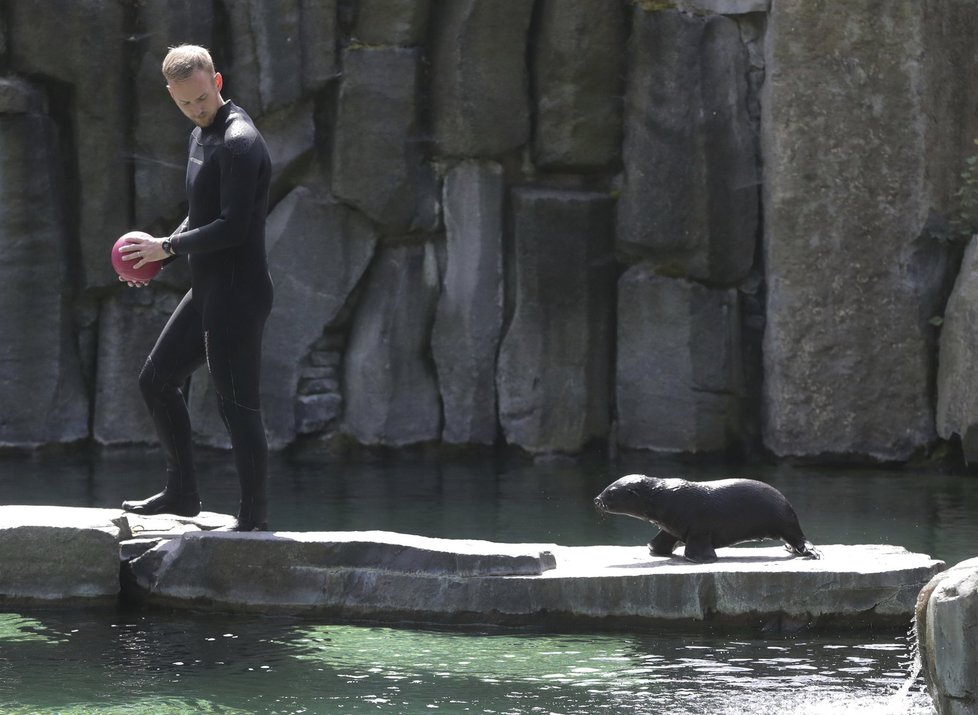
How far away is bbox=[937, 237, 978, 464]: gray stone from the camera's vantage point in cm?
1015

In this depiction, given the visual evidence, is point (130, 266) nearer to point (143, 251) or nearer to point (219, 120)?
point (143, 251)

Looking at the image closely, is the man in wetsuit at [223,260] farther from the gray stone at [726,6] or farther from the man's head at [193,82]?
the gray stone at [726,6]

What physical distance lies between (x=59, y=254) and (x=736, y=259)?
4.80m

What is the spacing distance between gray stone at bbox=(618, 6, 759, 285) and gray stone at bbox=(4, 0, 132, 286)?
3596 mm

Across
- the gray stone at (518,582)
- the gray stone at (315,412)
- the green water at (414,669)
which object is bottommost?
the green water at (414,669)

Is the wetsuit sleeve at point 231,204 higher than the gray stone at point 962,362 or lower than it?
higher

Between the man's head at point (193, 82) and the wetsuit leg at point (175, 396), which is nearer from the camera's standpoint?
the man's head at point (193, 82)

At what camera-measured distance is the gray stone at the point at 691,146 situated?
11102mm

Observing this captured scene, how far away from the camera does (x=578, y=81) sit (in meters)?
11.2

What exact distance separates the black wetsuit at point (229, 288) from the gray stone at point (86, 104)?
18.1 feet

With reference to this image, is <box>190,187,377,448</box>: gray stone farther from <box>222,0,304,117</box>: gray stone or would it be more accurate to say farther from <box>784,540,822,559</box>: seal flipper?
<box>784,540,822,559</box>: seal flipper

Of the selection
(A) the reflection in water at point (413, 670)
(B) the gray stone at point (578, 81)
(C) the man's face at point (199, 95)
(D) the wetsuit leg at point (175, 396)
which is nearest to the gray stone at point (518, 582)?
(A) the reflection in water at point (413, 670)

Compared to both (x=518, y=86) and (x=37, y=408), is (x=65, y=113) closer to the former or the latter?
(x=37, y=408)

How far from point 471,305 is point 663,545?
18.8 feet
